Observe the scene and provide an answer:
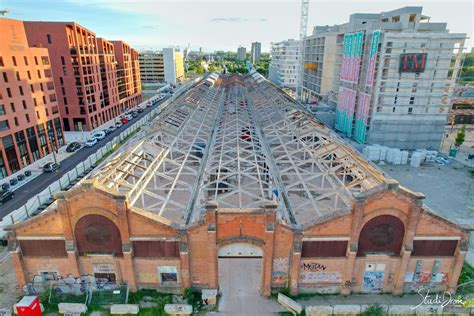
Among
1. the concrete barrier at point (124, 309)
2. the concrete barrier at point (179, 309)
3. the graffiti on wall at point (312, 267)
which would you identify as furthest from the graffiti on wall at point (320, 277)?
the concrete barrier at point (124, 309)

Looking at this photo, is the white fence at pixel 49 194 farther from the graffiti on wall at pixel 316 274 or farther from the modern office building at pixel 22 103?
the graffiti on wall at pixel 316 274

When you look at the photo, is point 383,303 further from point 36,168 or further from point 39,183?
point 36,168

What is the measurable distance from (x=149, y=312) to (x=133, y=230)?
19.7 ft

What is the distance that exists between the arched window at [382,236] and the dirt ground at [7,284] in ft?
87.9

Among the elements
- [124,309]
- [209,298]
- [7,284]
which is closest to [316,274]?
[209,298]

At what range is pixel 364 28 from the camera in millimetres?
59812

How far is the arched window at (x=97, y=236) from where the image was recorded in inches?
838

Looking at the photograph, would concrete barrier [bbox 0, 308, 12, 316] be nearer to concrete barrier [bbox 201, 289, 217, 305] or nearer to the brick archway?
concrete barrier [bbox 201, 289, 217, 305]

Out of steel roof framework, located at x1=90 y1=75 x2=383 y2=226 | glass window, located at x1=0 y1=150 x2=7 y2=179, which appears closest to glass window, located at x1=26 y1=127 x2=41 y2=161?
glass window, located at x1=0 y1=150 x2=7 y2=179

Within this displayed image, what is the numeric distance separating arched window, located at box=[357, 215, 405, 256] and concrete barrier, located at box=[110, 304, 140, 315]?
1672 centimetres

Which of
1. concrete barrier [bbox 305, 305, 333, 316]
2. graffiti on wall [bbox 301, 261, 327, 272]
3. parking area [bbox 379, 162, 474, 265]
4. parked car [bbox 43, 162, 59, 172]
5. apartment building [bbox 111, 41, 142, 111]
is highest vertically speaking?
apartment building [bbox 111, 41, 142, 111]

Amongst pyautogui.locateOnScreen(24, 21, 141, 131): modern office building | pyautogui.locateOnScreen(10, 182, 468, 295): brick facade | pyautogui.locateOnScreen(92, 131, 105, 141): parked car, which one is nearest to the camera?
pyautogui.locateOnScreen(10, 182, 468, 295): brick facade

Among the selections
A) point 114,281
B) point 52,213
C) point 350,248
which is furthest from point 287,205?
point 52,213

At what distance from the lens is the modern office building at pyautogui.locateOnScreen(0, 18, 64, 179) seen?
45062 millimetres
